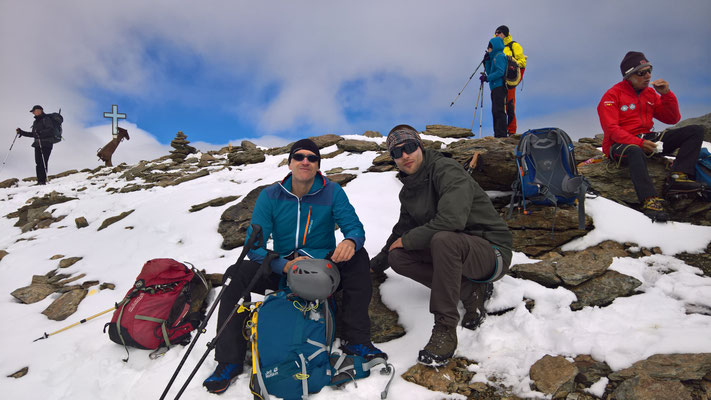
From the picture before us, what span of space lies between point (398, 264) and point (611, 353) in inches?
83.2

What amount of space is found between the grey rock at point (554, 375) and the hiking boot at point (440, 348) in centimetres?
70

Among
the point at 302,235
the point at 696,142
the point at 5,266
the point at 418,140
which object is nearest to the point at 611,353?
the point at 418,140

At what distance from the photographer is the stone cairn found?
2522cm

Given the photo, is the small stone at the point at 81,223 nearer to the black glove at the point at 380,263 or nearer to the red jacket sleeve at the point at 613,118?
the black glove at the point at 380,263

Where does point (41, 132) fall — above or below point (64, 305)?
above

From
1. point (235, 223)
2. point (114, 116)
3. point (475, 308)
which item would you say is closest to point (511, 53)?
point (475, 308)

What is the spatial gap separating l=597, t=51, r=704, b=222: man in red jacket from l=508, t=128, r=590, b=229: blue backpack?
1.04m

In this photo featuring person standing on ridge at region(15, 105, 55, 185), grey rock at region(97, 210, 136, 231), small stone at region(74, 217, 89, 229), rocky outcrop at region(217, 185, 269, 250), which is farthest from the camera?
person standing on ridge at region(15, 105, 55, 185)

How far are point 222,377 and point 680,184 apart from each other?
7.75 metres

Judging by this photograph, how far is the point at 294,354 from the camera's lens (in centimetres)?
290

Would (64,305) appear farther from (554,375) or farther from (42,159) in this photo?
(42,159)

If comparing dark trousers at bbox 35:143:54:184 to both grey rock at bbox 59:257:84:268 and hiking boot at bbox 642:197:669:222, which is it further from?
hiking boot at bbox 642:197:669:222

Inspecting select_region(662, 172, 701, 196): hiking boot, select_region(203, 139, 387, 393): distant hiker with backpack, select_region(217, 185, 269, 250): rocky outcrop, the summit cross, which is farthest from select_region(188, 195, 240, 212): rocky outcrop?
the summit cross

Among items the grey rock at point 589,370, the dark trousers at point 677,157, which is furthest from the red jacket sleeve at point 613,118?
the grey rock at point 589,370
